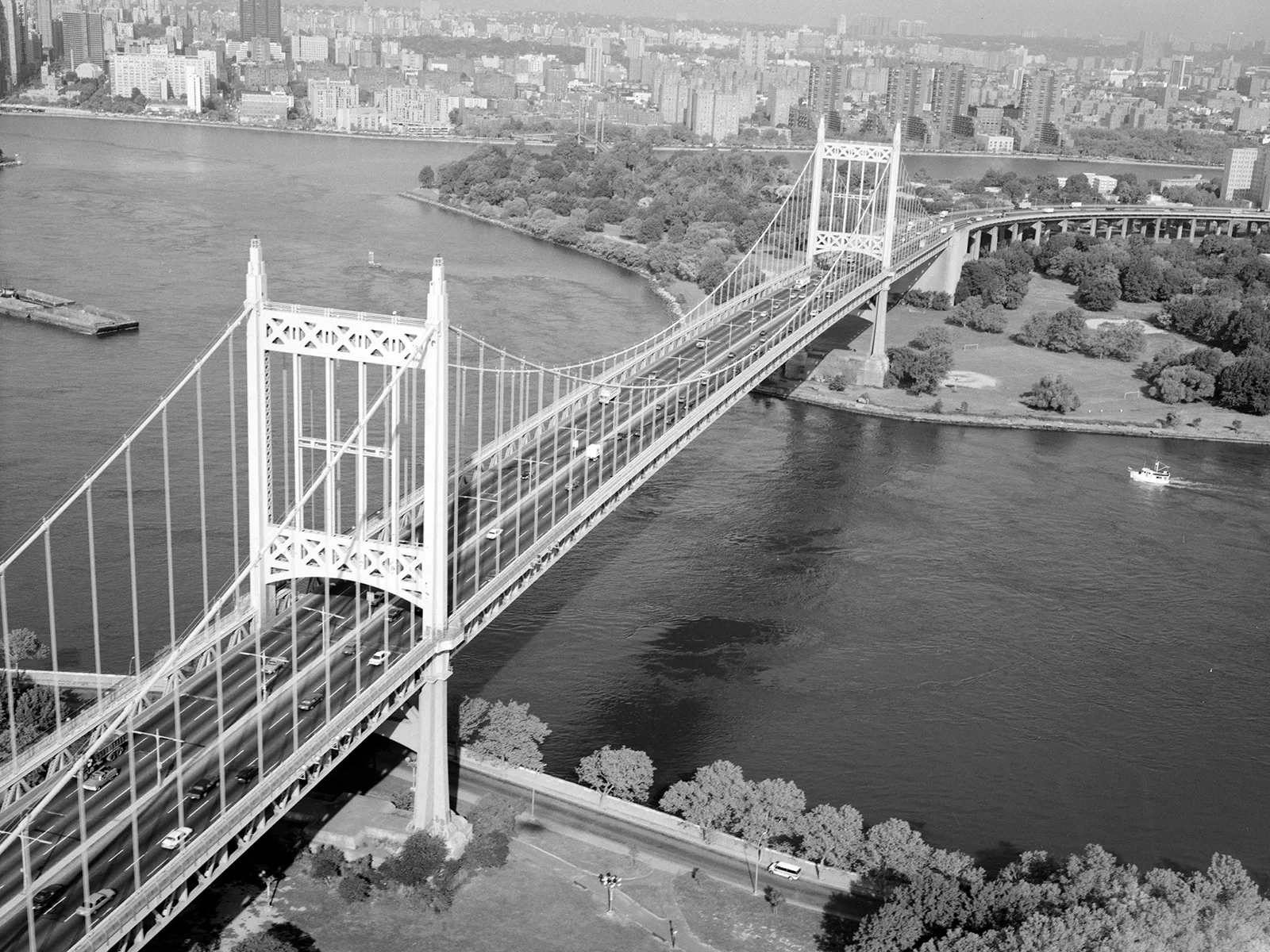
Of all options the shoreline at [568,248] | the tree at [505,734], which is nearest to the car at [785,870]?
the tree at [505,734]

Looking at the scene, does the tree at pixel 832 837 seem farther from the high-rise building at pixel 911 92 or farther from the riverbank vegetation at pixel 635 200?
the high-rise building at pixel 911 92

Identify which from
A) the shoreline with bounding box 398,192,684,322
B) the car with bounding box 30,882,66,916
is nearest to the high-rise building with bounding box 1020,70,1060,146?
the shoreline with bounding box 398,192,684,322

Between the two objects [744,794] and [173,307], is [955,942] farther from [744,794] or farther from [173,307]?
[173,307]

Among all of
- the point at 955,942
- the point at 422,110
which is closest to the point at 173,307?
the point at 955,942

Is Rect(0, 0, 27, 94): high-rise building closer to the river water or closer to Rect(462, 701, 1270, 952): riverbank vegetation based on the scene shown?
the river water

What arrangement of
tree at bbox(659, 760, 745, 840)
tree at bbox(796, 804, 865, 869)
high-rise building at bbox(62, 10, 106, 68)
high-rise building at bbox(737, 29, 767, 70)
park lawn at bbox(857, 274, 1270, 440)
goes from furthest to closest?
high-rise building at bbox(737, 29, 767, 70), high-rise building at bbox(62, 10, 106, 68), park lawn at bbox(857, 274, 1270, 440), tree at bbox(659, 760, 745, 840), tree at bbox(796, 804, 865, 869)

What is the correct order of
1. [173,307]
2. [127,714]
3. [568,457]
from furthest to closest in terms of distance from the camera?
[173,307], [568,457], [127,714]
